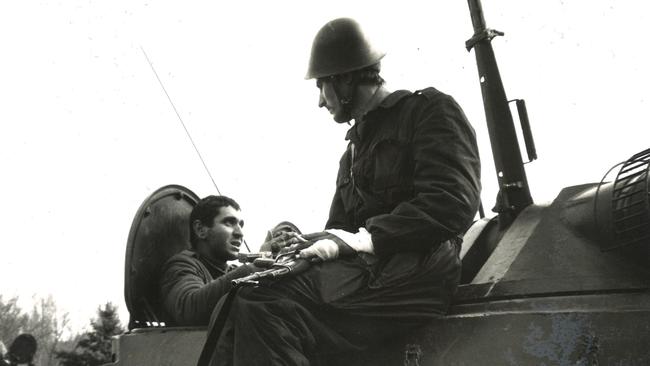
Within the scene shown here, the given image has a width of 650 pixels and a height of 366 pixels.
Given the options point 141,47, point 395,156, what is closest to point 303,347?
point 395,156

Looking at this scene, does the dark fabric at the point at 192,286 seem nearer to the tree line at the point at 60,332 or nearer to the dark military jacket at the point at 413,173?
the dark military jacket at the point at 413,173

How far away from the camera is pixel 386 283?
3027 millimetres

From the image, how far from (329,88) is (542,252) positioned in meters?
1.25

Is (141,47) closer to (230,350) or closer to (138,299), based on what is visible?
(138,299)

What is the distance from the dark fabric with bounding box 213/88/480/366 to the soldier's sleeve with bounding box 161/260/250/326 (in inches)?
41.2

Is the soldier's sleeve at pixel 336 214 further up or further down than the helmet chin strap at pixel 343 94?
further down

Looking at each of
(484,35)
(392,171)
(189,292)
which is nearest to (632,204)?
(392,171)

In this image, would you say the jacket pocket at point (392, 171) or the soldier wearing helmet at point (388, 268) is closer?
the soldier wearing helmet at point (388, 268)

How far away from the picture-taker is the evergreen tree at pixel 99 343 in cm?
2017

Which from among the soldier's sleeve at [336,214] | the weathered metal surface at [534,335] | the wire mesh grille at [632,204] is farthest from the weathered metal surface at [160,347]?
the wire mesh grille at [632,204]

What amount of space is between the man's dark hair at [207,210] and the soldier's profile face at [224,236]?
30 millimetres

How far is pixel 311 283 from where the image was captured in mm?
3012

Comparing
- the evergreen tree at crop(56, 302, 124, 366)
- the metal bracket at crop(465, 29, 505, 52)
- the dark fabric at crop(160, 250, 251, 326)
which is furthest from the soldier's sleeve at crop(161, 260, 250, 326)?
the evergreen tree at crop(56, 302, 124, 366)

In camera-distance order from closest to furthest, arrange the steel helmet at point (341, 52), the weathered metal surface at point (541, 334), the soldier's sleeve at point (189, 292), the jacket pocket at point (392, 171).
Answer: the weathered metal surface at point (541, 334), the jacket pocket at point (392, 171), the steel helmet at point (341, 52), the soldier's sleeve at point (189, 292)
